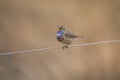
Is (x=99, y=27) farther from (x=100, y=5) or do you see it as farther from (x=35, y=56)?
(x=35, y=56)

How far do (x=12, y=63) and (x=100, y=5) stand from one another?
0.87 metres

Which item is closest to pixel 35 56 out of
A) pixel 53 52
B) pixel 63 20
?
pixel 53 52

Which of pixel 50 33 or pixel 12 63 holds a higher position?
pixel 50 33

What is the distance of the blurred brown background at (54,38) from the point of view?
2.76 m

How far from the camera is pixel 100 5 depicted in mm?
2957

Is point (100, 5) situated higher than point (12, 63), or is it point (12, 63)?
point (100, 5)

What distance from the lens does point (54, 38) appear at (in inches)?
114

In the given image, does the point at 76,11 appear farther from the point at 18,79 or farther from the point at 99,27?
the point at 18,79

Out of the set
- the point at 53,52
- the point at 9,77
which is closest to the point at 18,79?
the point at 9,77

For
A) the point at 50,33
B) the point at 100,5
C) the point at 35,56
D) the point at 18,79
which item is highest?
Answer: the point at 100,5

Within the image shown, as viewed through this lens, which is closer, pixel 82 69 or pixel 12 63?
pixel 12 63

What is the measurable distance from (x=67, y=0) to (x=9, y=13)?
1.60 ft

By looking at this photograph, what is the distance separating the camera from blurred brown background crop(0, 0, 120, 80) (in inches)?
109

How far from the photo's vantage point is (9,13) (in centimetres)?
274
